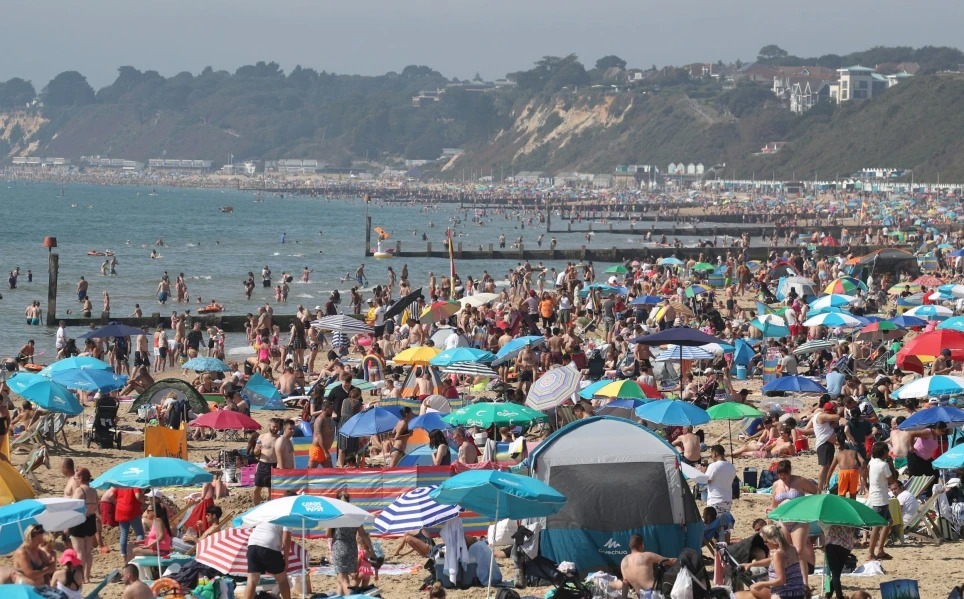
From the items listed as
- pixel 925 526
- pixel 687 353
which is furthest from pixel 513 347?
pixel 925 526

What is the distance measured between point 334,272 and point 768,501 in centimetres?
4287

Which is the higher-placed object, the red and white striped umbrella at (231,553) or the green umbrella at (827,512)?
the green umbrella at (827,512)

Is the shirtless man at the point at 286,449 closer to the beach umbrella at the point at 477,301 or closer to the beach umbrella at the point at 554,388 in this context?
the beach umbrella at the point at 554,388

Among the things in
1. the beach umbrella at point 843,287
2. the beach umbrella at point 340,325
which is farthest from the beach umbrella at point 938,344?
the beach umbrella at point 340,325

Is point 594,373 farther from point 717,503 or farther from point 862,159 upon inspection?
point 862,159

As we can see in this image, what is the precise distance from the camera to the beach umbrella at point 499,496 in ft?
30.0

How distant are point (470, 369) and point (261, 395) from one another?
3.30 meters

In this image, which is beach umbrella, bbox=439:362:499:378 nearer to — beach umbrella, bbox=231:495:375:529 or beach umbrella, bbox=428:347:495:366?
beach umbrella, bbox=428:347:495:366

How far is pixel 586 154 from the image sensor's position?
18888 centimetres

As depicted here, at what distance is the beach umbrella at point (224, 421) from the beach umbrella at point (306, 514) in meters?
5.62

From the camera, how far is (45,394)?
14148 mm

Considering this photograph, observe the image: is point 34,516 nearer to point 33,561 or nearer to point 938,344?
point 33,561

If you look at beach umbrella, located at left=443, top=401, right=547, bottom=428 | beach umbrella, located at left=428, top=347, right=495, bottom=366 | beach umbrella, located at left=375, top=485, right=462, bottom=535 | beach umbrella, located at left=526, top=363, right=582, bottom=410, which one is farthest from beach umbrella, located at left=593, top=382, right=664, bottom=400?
beach umbrella, located at left=375, top=485, right=462, bottom=535

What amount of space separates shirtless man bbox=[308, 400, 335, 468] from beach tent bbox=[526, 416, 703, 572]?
308cm
